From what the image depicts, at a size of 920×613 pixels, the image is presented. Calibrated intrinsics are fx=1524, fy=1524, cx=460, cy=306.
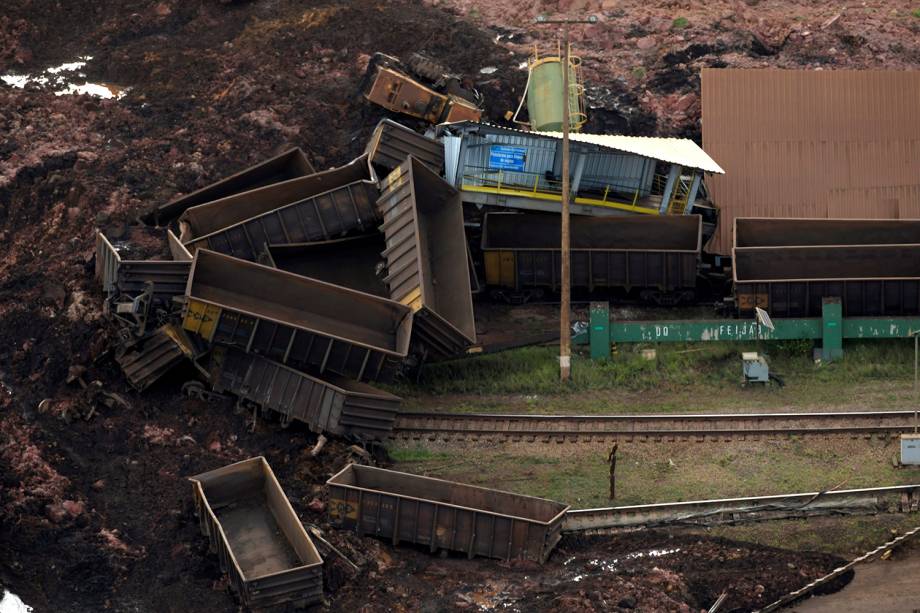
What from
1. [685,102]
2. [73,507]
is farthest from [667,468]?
[685,102]

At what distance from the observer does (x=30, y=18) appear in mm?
52562

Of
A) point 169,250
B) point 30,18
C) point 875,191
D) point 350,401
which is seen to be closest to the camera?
point 350,401

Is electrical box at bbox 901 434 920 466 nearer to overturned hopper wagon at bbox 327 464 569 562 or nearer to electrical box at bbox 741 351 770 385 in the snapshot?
electrical box at bbox 741 351 770 385

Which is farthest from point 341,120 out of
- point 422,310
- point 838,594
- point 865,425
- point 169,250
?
point 838,594

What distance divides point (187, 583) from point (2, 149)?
855 inches

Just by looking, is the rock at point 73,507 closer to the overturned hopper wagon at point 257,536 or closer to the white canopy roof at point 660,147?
the overturned hopper wagon at point 257,536

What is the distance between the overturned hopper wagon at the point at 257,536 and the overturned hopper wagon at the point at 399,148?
42.1 feet

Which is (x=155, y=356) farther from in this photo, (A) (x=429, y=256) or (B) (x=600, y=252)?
(B) (x=600, y=252)

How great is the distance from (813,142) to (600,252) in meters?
7.70

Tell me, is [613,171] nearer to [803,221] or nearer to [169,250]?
[803,221]

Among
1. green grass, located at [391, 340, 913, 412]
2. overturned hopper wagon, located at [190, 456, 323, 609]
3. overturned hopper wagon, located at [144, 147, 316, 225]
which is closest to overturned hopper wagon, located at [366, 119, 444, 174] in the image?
overturned hopper wagon, located at [144, 147, 316, 225]

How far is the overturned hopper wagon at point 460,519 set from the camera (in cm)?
2875

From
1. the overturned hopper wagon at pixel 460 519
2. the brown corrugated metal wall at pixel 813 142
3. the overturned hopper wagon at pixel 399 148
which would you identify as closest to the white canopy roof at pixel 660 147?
the brown corrugated metal wall at pixel 813 142

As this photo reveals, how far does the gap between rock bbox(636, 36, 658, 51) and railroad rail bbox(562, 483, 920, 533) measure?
2240 cm
